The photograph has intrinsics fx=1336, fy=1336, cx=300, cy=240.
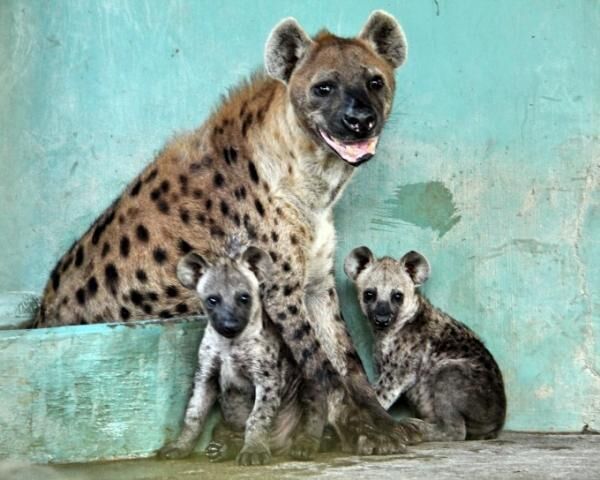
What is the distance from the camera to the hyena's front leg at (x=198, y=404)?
497 centimetres

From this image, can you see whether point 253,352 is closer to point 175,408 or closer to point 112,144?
point 175,408

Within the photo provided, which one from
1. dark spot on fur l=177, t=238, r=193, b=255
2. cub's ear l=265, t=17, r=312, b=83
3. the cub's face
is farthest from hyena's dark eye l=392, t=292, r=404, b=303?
cub's ear l=265, t=17, r=312, b=83

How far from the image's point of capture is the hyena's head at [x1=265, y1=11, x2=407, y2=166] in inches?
197

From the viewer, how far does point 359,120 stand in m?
4.95

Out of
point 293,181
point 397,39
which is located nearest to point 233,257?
point 293,181

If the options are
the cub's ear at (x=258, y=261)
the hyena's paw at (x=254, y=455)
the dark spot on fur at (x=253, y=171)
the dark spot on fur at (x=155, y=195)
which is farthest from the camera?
the dark spot on fur at (x=155, y=195)

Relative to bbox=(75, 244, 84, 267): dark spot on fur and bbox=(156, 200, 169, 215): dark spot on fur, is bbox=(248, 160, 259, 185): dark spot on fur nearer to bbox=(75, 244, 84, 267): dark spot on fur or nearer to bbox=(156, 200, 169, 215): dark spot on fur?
bbox=(156, 200, 169, 215): dark spot on fur

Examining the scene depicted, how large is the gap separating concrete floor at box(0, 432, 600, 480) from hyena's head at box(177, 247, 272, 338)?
527mm

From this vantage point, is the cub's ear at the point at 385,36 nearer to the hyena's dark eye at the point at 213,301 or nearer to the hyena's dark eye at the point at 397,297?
the hyena's dark eye at the point at 397,297

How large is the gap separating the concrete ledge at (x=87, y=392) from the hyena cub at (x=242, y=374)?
0.40ft

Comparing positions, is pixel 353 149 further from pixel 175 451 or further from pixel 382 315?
pixel 175 451

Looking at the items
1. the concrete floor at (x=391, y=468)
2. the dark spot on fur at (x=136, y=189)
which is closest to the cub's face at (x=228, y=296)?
the concrete floor at (x=391, y=468)

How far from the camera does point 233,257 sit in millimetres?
5188

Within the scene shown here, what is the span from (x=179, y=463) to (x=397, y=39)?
188cm
